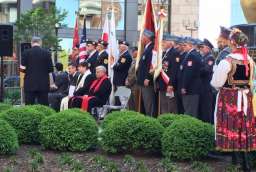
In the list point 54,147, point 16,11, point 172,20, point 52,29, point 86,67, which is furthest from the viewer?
point 172,20

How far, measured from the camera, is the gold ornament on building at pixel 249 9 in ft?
43.7

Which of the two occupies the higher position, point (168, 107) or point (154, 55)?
point (154, 55)

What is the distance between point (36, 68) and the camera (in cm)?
1298

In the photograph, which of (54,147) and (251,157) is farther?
(54,147)

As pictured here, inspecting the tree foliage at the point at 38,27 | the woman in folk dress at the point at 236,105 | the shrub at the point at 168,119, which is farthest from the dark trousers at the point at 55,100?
the tree foliage at the point at 38,27

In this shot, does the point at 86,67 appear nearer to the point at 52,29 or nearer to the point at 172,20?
the point at 52,29

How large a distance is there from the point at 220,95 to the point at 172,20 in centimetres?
4222

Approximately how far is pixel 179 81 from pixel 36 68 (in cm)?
334

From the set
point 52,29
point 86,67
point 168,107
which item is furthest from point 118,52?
point 52,29

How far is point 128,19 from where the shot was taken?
45156 millimetres

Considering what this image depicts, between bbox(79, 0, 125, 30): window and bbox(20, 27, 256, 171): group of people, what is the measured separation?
29109 millimetres

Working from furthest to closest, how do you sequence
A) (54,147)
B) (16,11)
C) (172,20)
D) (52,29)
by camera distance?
(172,20), (16,11), (52,29), (54,147)

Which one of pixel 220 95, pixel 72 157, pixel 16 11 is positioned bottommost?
pixel 72 157

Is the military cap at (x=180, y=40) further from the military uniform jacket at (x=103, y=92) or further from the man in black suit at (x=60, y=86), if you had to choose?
the man in black suit at (x=60, y=86)
